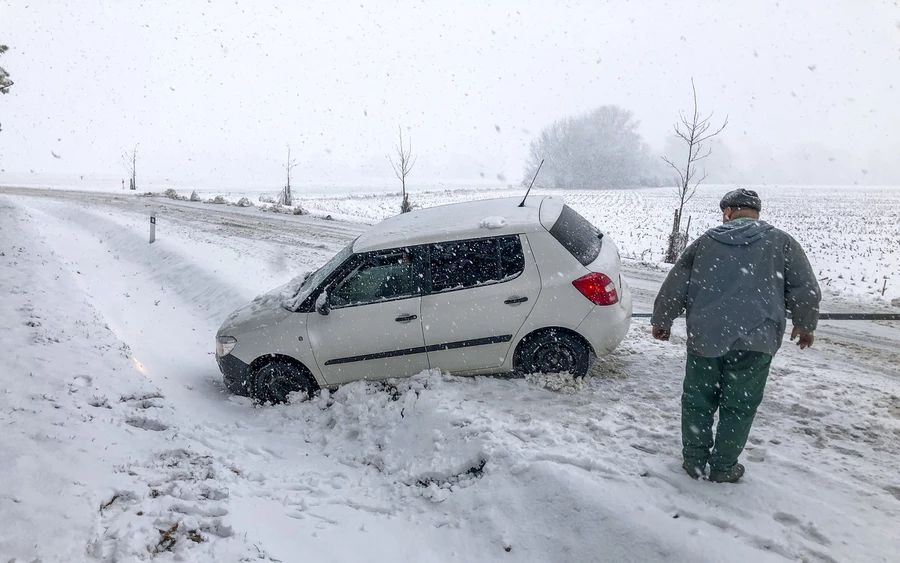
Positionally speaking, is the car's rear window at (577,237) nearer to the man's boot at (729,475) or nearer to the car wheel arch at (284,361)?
the man's boot at (729,475)

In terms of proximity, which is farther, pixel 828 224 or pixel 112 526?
pixel 828 224

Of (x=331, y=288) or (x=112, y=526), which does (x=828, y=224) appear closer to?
(x=331, y=288)

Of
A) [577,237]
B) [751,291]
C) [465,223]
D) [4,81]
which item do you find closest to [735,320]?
[751,291]

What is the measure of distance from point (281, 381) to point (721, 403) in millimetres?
4062

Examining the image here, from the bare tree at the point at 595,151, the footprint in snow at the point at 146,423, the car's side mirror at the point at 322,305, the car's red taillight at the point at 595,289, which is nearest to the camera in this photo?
the footprint in snow at the point at 146,423

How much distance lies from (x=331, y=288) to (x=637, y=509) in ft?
11.2

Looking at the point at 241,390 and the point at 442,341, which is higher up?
the point at 442,341

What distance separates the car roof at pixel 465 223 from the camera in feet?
17.1

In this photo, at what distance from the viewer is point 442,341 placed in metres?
5.12

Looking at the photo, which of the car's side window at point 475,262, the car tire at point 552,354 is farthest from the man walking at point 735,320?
the car's side window at point 475,262

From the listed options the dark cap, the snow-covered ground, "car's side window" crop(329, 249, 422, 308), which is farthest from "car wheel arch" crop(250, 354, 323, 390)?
the dark cap

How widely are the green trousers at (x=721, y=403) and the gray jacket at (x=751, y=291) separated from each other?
0.12m

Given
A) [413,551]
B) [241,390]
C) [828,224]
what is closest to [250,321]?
[241,390]

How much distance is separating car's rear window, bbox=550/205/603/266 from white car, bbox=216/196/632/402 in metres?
0.02
